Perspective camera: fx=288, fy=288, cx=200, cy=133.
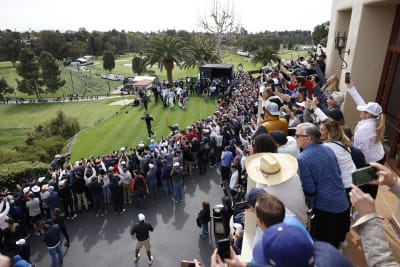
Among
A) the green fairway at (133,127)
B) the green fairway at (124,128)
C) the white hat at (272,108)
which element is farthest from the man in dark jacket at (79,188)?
the green fairway at (124,128)

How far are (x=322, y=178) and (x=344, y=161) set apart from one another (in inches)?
23.6

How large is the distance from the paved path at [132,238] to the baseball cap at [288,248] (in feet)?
26.1

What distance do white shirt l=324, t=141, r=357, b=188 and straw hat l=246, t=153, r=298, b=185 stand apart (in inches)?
27.4

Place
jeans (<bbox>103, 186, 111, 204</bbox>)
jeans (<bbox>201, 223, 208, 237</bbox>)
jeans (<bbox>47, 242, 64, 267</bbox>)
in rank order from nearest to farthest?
jeans (<bbox>47, 242, 64, 267</bbox>) < jeans (<bbox>201, 223, 208, 237</bbox>) < jeans (<bbox>103, 186, 111, 204</bbox>)

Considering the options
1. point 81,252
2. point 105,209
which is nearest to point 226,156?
point 105,209

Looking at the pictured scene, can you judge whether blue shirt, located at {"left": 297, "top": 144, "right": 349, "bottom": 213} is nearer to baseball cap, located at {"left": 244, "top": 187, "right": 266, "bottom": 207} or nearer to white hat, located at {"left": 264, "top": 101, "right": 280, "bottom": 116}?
baseball cap, located at {"left": 244, "top": 187, "right": 266, "bottom": 207}

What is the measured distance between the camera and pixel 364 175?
→ 2.67m

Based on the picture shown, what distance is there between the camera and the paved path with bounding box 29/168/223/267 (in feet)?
31.8

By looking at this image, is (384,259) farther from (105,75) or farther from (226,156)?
(105,75)

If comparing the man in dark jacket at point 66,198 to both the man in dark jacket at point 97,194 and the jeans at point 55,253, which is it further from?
the jeans at point 55,253

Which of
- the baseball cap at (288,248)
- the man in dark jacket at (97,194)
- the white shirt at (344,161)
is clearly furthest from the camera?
the man in dark jacket at (97,194)

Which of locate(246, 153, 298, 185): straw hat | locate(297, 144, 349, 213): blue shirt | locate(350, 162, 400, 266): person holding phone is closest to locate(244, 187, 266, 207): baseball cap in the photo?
locate(246, 153, 298, 185): straw hat

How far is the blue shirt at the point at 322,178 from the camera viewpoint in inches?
142

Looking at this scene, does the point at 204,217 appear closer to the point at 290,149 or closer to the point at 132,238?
the point at 132,238
